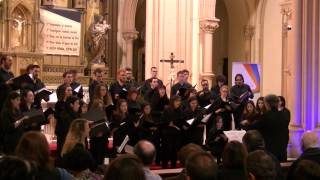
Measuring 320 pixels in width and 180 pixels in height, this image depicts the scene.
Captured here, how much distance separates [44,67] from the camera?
1591 centimetres

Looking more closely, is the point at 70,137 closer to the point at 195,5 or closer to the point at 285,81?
the point at 195,5

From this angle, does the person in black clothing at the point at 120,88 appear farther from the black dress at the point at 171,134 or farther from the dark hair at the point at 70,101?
the dark hair at the point at 70,101

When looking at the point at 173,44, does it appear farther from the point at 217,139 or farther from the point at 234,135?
the point at 234,135

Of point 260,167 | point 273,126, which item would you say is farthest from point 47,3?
point 260,167

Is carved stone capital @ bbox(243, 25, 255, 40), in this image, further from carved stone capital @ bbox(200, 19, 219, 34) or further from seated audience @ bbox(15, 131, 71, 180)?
seated audience @ bbox(15, 131, 71, 180)

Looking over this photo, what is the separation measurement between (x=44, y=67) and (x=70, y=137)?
1039cm

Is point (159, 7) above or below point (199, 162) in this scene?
above

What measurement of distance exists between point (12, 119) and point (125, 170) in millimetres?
4926

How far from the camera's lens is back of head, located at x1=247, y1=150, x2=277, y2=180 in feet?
11.6

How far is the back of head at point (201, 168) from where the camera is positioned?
11.2 feet

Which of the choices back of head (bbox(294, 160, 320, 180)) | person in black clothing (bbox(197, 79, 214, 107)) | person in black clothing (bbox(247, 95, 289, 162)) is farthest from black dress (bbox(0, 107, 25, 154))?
back of head (bbox(294, 160, 320, 180))

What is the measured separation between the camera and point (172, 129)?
8914mm

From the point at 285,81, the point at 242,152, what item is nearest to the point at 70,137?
the point at 242,152

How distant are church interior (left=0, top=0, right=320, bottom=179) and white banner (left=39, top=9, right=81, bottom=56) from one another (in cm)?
3
